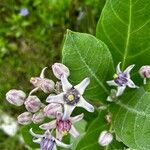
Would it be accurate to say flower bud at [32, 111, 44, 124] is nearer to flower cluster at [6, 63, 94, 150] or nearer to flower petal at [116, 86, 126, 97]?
flower cluster at [6, 63, 94, 150]

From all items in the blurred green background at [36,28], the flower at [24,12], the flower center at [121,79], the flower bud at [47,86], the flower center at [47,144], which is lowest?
the blurred green background at [36,28]

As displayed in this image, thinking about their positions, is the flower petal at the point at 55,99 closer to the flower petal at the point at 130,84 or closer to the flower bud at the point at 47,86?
the flower bud at the point at 47,86

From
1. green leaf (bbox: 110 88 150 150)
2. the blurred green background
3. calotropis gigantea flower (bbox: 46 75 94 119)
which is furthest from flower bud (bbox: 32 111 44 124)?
the blurred green background

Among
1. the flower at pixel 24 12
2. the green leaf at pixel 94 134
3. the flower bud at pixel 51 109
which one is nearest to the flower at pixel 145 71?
the green leaf at pixel 94 134

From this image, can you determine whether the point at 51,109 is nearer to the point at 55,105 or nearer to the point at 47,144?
the point at 55,105

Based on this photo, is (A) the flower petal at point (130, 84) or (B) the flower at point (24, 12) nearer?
(A) the flower petal at point (130, 84)

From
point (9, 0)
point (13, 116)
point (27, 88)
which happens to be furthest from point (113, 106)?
point (9, 0)

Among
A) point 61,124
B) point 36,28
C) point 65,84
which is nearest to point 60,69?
point 65,84
